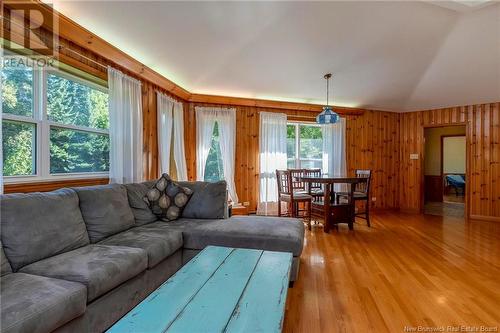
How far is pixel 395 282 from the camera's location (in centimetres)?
243

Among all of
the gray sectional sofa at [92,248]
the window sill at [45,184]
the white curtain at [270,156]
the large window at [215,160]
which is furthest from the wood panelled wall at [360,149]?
the window sill at [45,184]

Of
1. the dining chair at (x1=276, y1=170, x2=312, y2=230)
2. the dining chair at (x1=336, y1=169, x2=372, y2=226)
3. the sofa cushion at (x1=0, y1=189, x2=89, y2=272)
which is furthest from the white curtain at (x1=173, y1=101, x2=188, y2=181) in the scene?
the dining chair at (x1=336, y1=169, x2=372, y2=226)

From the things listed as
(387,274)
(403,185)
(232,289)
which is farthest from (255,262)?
(403,185)

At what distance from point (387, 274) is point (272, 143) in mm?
3151

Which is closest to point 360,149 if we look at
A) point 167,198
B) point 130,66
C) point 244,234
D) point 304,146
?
point 304,146

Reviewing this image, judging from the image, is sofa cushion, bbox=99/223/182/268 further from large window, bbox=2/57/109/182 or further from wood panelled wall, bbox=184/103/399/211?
wood panelled wall, bbox=184/103/399/211

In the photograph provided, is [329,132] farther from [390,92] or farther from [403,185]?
[403,185]

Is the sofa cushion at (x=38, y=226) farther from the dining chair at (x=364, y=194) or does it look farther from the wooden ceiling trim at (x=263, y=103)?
the dining chair at (x=364, y=194)

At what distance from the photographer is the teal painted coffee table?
1.06m

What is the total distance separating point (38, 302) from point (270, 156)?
4.31 meters

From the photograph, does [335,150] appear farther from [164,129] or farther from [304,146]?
[164,129]

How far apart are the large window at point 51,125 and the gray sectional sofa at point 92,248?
1.77ft

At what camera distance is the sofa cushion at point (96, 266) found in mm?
1502

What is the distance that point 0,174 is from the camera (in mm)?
1907
